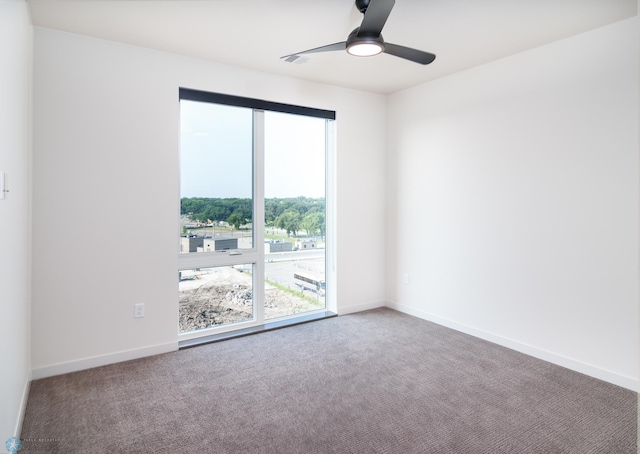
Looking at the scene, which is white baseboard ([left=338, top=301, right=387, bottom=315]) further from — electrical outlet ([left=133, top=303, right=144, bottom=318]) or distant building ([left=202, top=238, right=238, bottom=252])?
electrical outlet ([left=133, top=303, right=144, bottom=318])

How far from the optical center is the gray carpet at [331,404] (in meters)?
2.01

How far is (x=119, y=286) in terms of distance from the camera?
9.80 feet

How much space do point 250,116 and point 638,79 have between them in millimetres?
3096

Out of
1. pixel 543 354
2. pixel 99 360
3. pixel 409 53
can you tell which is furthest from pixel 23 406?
pixel 543 354

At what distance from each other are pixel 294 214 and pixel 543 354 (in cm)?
264

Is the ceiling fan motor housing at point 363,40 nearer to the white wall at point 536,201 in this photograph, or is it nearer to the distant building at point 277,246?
the white wall at point 536,201

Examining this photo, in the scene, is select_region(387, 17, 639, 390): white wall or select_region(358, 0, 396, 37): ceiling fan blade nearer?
select_region(358, 0, 396, 37): ceiling fan blade

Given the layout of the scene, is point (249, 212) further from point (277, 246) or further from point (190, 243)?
point (190, 243)

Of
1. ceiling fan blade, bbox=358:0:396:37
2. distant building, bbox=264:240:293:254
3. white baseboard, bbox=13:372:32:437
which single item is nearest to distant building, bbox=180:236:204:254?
distant building, bbox=264:240:293:254

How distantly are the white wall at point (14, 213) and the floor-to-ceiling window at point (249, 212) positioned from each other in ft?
3.72

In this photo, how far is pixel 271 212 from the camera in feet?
12.7

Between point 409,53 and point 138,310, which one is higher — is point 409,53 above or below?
above

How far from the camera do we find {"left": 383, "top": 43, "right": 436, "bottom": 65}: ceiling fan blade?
236 cm

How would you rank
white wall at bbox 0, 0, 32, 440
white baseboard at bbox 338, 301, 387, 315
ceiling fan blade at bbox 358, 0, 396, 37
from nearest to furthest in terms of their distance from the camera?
white wall at bbox 0, 0, 32, 440
ceiling fan blade at bbox 358, 0, 396, 37
white baseboard at bbox 338, 301, 387, 315
